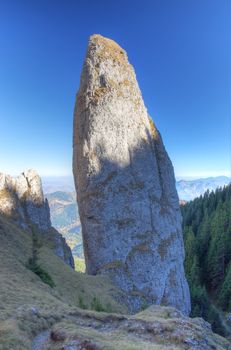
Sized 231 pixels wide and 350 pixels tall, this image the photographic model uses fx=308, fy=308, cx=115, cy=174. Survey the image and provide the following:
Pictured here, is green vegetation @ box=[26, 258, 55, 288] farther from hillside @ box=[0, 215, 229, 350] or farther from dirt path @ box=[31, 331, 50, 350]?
dirt path @ box=[31, 331, 50, 350]

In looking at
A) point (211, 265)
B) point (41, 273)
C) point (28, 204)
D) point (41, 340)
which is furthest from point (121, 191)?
point (211, 265)

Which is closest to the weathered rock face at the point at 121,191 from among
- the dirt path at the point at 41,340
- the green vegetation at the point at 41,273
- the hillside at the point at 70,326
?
the green vegetation at the point at 41,273

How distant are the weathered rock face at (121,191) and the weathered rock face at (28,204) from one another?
201 inches

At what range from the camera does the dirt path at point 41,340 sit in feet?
45.6

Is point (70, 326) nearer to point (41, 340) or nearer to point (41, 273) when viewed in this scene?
point (41, 340)

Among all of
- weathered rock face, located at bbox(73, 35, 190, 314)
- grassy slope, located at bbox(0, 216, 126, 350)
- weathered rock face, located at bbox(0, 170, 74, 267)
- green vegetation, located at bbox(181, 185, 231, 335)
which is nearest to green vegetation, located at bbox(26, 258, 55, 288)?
grassy slope, located at bbox(0, 216, 126, 350)

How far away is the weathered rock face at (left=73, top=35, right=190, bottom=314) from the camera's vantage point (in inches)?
1822

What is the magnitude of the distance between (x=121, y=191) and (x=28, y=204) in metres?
14.4

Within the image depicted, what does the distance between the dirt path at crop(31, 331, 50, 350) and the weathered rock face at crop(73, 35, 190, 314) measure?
30.4 meters

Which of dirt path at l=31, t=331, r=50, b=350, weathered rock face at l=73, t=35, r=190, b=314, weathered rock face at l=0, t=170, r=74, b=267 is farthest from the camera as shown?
weathered rock face at l=73, t=35, r=190, b=314

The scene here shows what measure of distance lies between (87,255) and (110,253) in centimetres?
513

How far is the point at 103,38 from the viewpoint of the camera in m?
52.0

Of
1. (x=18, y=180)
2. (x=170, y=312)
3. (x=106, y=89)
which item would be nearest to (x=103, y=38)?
(x=106, y=89)

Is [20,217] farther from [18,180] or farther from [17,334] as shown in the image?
[17,334]
